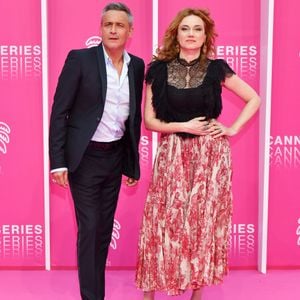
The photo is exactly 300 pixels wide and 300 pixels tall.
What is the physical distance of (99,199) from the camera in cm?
263

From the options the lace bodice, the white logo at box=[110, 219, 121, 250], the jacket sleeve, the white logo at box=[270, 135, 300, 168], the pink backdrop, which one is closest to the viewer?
the jacket sleeve

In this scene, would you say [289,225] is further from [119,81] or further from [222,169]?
[119,81]

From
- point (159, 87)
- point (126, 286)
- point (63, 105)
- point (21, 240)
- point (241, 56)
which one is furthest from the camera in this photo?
point (21, 240)

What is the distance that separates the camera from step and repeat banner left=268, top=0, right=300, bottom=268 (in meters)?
3.40

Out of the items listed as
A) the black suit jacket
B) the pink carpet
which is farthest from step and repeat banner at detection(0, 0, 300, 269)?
the black suit jacket

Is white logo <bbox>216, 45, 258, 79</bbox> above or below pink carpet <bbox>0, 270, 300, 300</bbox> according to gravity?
above

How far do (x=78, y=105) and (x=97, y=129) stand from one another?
0.46 ft

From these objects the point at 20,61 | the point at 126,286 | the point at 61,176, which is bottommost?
the point at 126,286

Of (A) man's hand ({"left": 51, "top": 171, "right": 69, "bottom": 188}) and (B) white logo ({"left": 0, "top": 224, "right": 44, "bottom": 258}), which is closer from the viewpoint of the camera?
(A) man's hand ({"left": 51, "top": 171, "right": 69, "bottom": 188})

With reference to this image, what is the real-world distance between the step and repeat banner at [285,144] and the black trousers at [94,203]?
4.22 feet

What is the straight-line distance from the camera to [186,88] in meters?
2.52

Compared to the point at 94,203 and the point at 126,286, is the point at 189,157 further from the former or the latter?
the point at 126,286

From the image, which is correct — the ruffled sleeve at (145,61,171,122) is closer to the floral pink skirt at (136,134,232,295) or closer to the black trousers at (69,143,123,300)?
the floral pink skirt at (136,134,232,295)

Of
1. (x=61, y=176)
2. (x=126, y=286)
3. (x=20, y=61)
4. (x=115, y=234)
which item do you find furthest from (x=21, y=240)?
(x=61, y=176)
